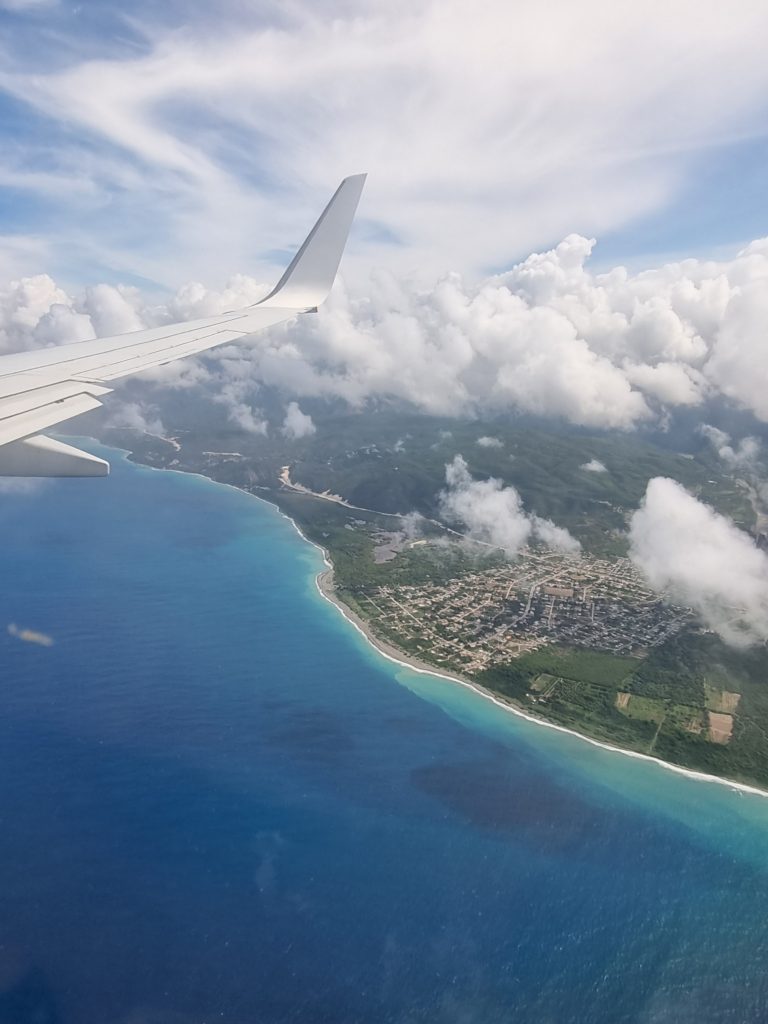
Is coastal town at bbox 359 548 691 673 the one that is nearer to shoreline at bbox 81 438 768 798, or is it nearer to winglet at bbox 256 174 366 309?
shoreline at bbox 81 438 768 798

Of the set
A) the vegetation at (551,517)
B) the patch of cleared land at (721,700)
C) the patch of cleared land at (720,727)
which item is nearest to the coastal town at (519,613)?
the vegetation at (551,517)

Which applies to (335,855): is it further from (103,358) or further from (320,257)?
(320,257)

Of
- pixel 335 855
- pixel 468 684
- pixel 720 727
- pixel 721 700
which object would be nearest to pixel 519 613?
pixel 468 684

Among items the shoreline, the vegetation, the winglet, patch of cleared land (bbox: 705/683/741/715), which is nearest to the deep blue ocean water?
the shoreline

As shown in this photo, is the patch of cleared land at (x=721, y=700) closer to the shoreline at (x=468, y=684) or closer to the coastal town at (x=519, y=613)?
the coastal town at (x=519, y=613)

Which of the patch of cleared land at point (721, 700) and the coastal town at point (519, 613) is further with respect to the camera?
the coastal town at point (519, 613)

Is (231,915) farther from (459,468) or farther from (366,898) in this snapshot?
(459,468)
